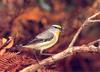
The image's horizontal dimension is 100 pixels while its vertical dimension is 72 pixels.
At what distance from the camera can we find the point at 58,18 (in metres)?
1.47

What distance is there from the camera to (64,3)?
154 centimetres

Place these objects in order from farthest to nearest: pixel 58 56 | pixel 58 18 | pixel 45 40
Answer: pixel 58 18 < pixel 45 40 < pixel 58 56

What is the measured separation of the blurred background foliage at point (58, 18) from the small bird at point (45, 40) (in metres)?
0.38

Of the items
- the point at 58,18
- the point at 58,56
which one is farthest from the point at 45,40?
the point at 58,18

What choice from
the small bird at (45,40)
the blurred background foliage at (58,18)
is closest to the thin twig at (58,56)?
the small bird at (45,40)

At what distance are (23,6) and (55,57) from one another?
69 cm

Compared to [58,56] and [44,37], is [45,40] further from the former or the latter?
[58,56]

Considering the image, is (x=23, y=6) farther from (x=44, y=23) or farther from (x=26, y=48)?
(x=26, y=48)

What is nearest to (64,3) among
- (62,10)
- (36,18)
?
(62,10)

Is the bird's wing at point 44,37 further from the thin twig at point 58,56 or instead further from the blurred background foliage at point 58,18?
the blurred background foliage at point 58,18

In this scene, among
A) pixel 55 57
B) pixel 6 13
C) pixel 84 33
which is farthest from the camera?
pixel 84 33

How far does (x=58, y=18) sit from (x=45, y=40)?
0.64 meters

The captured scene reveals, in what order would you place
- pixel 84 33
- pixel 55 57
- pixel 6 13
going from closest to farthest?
pixel 55 57, pixel 6 13, pixel 84 33

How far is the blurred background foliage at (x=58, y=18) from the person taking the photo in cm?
134
